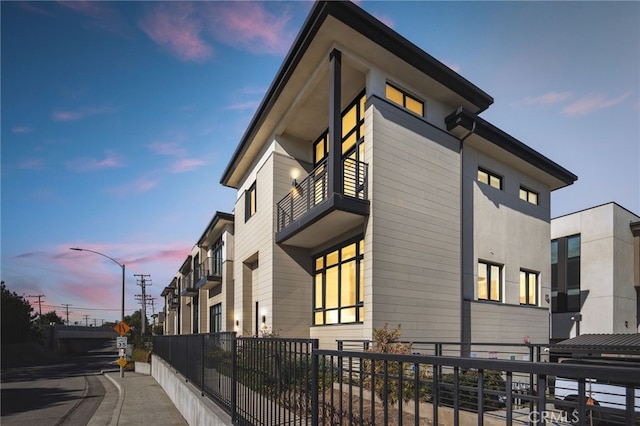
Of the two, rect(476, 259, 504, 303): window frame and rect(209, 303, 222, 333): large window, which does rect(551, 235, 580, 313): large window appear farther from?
rect(209, 303, 222, 333): large window

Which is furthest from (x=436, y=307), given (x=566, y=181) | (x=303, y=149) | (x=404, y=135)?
(x=566, y=181)

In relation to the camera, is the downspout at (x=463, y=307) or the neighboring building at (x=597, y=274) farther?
the neighboring building at (x=597, y=274)

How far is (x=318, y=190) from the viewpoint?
52.0ft

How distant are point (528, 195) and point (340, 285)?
11.6m

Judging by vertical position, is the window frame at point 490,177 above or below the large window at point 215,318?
above

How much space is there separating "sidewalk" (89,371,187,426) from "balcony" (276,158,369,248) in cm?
694

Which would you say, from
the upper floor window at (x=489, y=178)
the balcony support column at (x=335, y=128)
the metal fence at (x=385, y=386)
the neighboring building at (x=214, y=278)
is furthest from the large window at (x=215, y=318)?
the upper floor window at (x=489, y=178)

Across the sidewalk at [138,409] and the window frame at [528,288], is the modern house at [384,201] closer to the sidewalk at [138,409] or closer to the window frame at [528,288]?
the window frame at [528,288]

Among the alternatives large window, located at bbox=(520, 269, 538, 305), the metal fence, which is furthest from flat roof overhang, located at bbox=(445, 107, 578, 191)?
the metal fence

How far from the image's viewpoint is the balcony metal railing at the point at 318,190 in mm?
13156

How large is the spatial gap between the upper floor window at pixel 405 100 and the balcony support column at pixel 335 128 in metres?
2.05

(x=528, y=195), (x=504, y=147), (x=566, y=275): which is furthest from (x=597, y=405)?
(x=566, y=275)

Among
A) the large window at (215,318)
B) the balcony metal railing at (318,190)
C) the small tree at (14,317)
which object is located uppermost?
the balcony metal railing at (318,190)

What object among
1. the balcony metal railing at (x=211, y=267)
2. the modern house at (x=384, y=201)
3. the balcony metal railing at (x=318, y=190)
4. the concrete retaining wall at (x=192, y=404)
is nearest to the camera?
the concrete retaining wall at (x=192, y=404)
